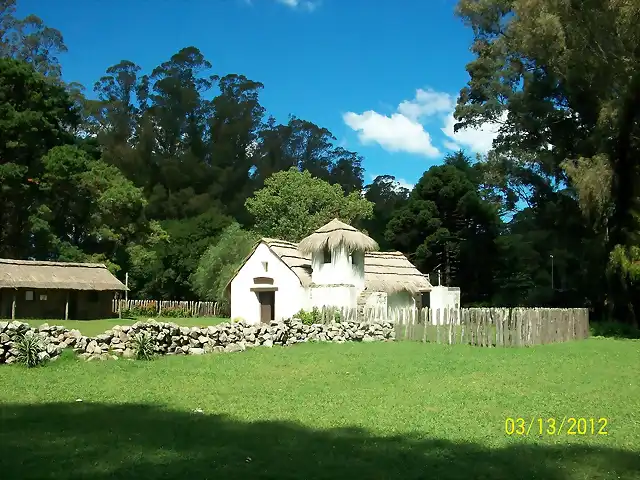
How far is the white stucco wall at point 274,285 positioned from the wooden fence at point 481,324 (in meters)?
6.09

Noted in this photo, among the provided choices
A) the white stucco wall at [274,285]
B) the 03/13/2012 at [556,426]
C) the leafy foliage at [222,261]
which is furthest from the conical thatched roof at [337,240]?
the 03/13/2012 at [556,426]

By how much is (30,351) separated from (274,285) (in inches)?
694

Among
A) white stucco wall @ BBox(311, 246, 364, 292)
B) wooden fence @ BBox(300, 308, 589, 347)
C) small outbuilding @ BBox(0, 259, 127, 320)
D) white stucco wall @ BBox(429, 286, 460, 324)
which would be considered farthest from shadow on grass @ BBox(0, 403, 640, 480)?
small outbuilding @ BBox(0, 259, 127, 320)

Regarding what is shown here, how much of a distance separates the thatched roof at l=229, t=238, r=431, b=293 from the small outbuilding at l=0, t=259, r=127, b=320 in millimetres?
12267

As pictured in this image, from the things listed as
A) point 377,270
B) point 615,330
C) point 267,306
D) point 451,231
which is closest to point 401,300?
point 377,270

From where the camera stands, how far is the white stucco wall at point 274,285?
29.7m

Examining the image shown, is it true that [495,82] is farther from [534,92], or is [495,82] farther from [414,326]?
[414,326]

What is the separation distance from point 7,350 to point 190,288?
33.9 meters

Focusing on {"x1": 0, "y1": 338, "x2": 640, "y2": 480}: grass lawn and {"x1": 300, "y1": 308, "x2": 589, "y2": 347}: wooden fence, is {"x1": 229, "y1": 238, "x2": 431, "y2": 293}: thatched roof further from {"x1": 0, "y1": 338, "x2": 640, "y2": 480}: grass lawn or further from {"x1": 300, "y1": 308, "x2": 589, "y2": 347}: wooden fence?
{"x1": 0, "y1": 338, "x2": 640, "y2": 480}: grass lawn

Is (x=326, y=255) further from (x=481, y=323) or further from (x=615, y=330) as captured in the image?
(x=615, y=330)

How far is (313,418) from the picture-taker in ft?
28.1

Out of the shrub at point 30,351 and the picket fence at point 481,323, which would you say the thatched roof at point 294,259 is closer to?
the picket fence at point 481,323

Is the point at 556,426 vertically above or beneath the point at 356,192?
beneath

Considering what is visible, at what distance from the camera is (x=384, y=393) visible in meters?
10.7
